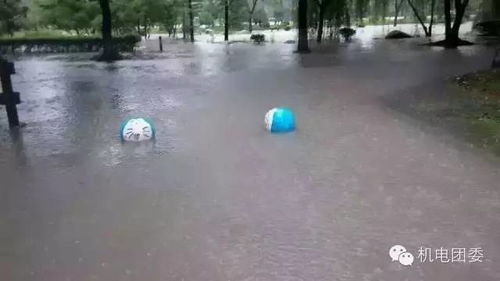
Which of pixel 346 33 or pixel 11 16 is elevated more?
A: pixel 11 16

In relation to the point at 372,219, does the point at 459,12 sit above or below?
above

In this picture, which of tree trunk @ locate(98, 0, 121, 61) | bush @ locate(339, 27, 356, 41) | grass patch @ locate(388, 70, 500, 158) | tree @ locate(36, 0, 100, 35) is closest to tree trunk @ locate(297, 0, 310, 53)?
tree trunk @ locate(98, 0, 121, 61)

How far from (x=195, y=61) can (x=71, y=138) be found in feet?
41.3

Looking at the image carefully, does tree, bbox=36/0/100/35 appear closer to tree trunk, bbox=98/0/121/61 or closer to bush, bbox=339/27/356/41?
tree trunk, bbox=98/0/121/61

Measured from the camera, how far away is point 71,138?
720cm

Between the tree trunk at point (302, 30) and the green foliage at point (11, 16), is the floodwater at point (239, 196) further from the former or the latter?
the green foliage at point (11, 16)

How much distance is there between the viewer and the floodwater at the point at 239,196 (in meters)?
3.42

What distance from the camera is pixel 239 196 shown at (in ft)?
15.2

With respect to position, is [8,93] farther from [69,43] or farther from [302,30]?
[69,43]

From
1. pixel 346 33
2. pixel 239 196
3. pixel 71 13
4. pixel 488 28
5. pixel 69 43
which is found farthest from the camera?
pixel 346 33

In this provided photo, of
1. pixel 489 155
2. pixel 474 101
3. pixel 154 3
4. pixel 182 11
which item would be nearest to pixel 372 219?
pixel 489 155

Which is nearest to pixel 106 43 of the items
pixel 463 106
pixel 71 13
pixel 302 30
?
pixel 71 13

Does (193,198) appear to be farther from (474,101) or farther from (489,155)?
(474,101)

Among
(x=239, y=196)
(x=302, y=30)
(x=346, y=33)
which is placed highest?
(x=302, y=30)
